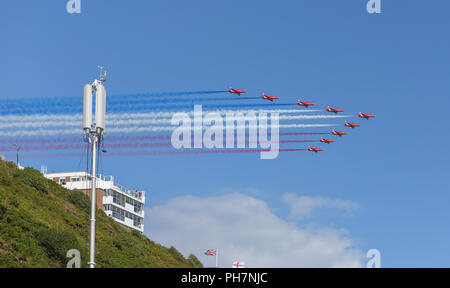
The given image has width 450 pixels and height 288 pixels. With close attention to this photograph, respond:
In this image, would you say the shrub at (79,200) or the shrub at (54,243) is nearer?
the shrub at (54,243)

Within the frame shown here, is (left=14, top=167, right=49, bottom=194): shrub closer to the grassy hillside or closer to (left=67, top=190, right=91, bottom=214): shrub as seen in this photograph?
the grassy hillside

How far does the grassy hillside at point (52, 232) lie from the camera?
91188 millimetres

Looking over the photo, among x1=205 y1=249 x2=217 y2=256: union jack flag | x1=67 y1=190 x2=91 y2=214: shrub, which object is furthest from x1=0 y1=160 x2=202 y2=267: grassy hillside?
x1=205 y1=249 x2=217 y2=256: union jack flag

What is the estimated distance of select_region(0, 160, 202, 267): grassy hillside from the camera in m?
91.2

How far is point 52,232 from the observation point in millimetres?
97188

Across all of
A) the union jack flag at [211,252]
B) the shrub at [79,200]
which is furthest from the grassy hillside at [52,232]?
the union jack flag at [211,252]

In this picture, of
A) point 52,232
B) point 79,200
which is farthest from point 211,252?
point 52,232

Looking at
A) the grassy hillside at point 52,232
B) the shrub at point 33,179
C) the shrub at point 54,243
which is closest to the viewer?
the grassy hillside at point 52,232

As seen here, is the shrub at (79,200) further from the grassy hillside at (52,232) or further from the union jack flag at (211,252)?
the union jack flag at (211,252)

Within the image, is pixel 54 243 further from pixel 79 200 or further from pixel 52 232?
pixel 79 200

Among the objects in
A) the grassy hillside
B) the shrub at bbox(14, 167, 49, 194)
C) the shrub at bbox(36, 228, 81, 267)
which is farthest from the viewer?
the shrub at bbox(14, 167, 49, 194)
